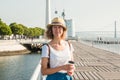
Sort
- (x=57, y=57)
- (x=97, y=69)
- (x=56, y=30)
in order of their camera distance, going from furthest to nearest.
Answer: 1. (x=97, y=69)
2. (x=56, y=30)
3. (x=57, y=57)

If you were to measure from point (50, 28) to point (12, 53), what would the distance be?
67.6 m

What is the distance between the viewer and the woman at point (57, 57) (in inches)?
159

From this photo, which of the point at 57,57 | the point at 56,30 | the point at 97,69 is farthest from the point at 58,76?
the point at 97,69

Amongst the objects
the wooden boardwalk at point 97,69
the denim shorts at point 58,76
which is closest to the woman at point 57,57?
the denim shorts at point 58,76

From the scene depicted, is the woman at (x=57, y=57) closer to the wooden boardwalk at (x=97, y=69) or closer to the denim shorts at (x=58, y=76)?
the denim shorts at (x=58, y=76)

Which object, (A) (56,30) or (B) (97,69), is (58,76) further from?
(B) (97,69)

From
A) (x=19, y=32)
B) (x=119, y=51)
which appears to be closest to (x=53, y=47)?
(x=119, y=51)

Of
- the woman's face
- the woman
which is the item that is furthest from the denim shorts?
the woman's face

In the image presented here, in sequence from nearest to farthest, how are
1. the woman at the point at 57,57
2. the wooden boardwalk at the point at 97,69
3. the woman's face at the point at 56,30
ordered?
the woman at the point at 57,57 → the woman's face at the point at 56,30 → the wooden boardwalk at the point at 97,69

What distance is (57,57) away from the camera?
409 centimetres

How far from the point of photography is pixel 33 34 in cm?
14512

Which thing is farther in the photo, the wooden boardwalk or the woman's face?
the wooden boardwalk

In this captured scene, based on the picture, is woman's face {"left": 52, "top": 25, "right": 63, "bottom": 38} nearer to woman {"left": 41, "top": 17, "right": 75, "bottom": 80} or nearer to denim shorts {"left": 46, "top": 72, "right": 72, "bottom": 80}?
woman {"left": 41, "top": 17, "right": 75, "bottom": 80}

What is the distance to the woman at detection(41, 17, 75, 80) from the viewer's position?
404 centimetres
